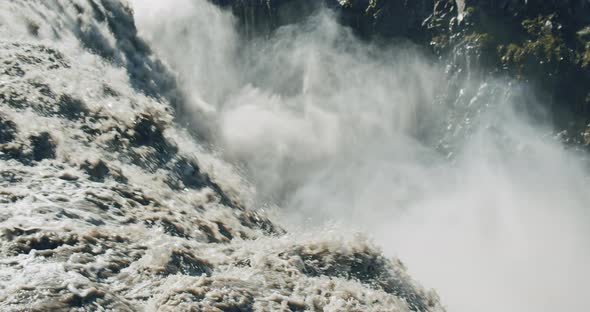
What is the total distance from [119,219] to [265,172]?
15793 mm

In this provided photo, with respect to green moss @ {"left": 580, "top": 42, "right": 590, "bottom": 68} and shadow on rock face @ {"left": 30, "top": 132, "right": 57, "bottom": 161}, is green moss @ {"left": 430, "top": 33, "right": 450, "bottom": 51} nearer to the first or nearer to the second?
green moss @ {"left": 580, "top": 42, "right": 590, "bottom": 68}

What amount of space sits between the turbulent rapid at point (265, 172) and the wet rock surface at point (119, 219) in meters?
0.06

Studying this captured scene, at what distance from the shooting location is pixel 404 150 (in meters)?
36.6

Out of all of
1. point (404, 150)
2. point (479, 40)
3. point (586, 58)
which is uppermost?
point (479, 40)

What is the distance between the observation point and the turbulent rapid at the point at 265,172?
1169 cm

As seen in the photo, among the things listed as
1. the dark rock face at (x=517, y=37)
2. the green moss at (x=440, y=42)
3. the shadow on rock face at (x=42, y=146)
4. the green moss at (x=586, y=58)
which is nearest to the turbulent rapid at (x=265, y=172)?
the shadow on rock face at (x=42, y=146)

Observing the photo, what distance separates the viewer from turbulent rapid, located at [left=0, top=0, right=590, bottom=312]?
38.3ft

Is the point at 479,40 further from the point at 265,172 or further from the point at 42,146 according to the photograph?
the point at 42,146

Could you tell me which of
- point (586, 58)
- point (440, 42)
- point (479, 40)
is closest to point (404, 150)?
point (440, 42)

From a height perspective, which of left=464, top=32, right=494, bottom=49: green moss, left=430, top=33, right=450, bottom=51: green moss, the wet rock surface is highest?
left=430, top=33, right=450, bottom=51: green moss

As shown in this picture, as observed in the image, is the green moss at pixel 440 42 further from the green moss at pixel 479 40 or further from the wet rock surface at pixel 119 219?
the wet rock surface at pixel 119 219

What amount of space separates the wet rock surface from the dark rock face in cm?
1919

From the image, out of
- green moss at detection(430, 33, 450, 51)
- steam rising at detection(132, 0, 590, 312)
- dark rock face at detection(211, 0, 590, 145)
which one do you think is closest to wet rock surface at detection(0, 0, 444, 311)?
steam rising at detection(132, 0, 590, 312)

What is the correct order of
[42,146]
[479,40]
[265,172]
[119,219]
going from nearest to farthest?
1. [119,219]
2. [42,146]
3. [265,172]
4. [479,40]
